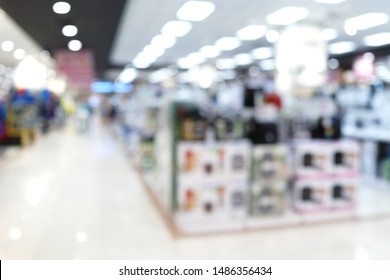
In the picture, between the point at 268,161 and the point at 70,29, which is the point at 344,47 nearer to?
the point at 268,161

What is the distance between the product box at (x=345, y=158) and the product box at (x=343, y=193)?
10 cm

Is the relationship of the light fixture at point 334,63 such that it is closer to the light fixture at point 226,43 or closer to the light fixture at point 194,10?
the light fixture at point 226,43

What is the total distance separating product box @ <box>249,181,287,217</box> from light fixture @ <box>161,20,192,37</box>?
175 centimetres

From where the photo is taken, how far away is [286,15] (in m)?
2.62

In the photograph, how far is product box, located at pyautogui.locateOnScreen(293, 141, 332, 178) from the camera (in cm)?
365

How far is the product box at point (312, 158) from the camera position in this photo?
3648 millimetres

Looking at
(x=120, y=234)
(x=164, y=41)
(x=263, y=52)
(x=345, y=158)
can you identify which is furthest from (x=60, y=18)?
(x=263, y=52)

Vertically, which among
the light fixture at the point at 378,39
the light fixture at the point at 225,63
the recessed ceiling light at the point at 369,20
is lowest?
the light fixture at the point at 378,39

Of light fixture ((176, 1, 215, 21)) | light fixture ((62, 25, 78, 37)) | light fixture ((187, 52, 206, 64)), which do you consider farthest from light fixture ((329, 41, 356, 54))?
light fixture ((62, 25, 78, 37))

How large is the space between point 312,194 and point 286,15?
203cm

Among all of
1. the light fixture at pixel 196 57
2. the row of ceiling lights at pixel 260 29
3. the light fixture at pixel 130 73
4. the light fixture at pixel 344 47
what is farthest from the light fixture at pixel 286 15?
the light fixture at pixel 130 73

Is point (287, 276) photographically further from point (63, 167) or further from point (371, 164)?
point (63, 167)

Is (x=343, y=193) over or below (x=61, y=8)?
below

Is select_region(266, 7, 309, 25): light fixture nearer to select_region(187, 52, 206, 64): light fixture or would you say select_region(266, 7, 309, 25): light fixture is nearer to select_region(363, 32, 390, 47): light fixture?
select_region(363, 32, 390, 47): light fixture
